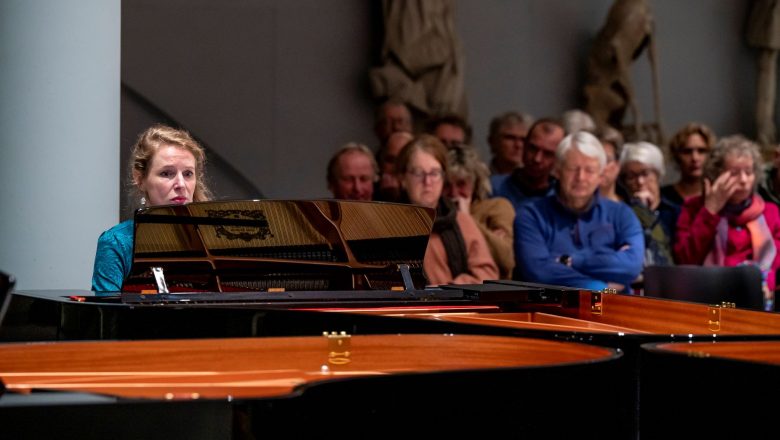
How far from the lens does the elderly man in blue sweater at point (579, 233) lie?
550 centimetres

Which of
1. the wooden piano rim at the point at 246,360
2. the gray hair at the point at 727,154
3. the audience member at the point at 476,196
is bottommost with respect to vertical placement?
the wooden piano rim at the point at 246,360

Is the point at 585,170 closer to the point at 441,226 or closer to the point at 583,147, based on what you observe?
the point at 583,147

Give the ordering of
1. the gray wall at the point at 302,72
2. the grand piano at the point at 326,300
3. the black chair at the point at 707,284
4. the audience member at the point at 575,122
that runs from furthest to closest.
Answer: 1. the gray wall at the point at 302,72
2. the audience member at the point at 575,122
3. the black chair at the point at 707,284
4. the grand piano at the point at 326,300

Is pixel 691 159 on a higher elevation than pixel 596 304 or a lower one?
higher

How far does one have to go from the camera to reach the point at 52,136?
14.8 ft

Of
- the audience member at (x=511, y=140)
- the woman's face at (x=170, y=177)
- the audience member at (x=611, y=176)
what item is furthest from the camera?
the audience member at (x=511, y=140)

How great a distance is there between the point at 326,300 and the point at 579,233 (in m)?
2.05

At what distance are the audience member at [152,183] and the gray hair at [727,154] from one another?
2.74 metres

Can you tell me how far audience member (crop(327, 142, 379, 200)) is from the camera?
6.09 metres

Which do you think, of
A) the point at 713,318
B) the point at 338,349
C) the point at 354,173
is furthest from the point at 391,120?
the point at 338,349

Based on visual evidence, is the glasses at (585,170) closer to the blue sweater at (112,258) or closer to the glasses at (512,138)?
the glasses at (512,138)

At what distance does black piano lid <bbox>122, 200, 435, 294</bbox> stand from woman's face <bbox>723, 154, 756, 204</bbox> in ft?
8.08

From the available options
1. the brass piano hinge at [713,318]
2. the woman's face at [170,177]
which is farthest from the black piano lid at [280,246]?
the brass piano hinge at [713,318]

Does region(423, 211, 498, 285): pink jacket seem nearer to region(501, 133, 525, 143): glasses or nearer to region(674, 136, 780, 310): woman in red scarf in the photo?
region(674, 136, 780, 310): woman in red scarf
